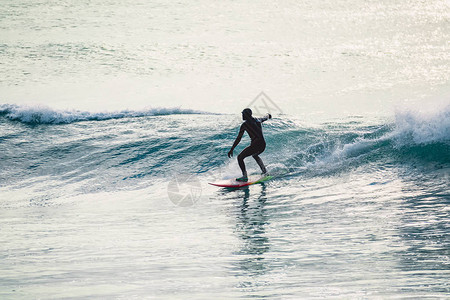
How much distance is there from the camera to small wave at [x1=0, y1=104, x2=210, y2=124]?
1825 centimetres

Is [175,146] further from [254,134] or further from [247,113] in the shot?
[247,113]

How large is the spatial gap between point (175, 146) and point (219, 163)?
190 cm

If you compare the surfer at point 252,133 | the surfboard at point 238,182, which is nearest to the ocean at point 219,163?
the surfboard at point 238,182

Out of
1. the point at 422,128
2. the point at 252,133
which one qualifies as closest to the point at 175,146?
the point at 252,133

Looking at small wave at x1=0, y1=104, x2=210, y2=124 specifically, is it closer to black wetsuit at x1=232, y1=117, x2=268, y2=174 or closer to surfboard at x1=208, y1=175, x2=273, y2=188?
surfboard at x1=208, y1=175, x2=273, y2=188

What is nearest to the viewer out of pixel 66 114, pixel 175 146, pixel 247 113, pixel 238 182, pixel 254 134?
pixel 247 113

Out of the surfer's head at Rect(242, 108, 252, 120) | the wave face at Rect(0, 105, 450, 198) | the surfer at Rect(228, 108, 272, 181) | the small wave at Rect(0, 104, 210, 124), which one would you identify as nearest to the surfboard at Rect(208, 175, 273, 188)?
the surfer at Rect(228, 108, 272, 181)

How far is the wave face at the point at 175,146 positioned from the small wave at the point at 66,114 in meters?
0.03

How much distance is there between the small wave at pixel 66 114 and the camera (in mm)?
18250

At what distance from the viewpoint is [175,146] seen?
48.4 feet

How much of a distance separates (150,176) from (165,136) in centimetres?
331

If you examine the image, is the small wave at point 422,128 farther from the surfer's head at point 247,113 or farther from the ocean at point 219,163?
the surfer's head at point 247,113

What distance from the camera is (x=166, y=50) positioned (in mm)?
30594

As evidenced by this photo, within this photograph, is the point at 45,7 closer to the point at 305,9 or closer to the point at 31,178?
the point at 305,9
